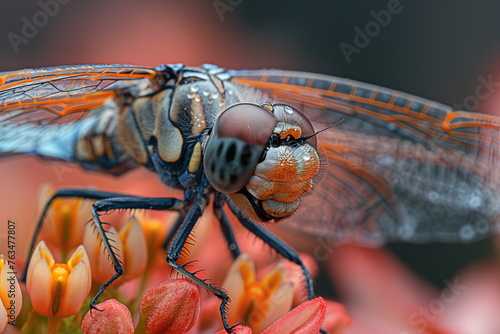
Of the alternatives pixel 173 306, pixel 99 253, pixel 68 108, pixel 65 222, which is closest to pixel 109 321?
pixel 173 306

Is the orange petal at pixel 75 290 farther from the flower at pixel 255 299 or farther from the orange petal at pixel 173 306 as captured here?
the flower at pixel 255 299

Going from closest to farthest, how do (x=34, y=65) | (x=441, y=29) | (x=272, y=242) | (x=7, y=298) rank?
(x=7, y=298) → (x=272, y=242) → (x=34, y=65) → (x=441, y=29)

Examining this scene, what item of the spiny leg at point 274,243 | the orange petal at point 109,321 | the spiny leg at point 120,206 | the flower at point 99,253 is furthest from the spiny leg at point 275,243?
the orange petal at point 109,321

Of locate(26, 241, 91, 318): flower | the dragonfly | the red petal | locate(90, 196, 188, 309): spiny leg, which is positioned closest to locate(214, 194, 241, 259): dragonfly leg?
the dragonfly

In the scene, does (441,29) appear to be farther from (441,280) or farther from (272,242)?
(272,242)

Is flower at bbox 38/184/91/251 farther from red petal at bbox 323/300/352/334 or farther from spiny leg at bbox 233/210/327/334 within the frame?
red petal at bbox 323/300/352/334

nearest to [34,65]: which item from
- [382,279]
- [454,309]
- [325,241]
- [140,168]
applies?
[140,168]
